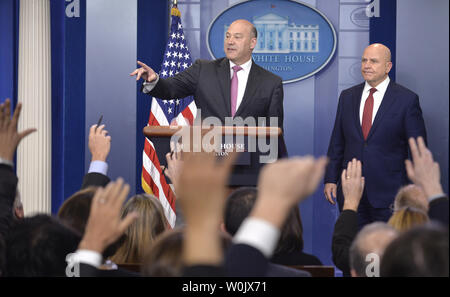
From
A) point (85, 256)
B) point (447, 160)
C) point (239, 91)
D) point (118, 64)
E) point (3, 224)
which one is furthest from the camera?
point (118, 64)

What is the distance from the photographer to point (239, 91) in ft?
12.4

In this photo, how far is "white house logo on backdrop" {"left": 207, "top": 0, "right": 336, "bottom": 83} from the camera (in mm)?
5492

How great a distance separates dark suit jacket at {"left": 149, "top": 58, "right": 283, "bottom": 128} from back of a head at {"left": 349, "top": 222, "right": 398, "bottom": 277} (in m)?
1.93

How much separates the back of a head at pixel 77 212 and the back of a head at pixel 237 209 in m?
0.50

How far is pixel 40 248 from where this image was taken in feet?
5.00

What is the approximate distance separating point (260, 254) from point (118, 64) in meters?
4.19

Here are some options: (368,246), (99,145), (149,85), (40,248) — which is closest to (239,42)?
(149,85)

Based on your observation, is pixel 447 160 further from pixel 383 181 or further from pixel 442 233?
pixel 442 233

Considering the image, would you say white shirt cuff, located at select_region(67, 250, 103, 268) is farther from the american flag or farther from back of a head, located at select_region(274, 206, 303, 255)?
the american flag

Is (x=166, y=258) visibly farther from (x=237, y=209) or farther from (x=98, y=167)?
(x=98, y=167)

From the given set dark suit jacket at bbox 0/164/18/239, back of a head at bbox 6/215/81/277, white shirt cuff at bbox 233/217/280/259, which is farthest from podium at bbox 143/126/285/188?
white shirt cuff at bbox 233/217/280/259

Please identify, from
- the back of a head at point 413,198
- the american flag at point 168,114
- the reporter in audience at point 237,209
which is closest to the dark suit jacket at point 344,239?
the back of a head at point 413,198

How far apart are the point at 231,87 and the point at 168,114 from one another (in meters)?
1.32
